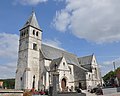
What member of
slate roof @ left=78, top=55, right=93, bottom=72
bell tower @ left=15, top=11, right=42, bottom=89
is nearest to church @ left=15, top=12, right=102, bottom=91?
bell tower @ left=15, top=11, right=42, bottom=89

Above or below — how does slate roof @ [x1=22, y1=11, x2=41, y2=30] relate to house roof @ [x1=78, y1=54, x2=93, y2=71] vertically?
above

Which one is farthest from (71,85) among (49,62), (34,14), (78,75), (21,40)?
(34,14)

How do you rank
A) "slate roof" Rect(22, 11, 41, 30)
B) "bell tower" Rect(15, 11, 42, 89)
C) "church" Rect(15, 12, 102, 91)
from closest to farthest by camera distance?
"bell tower" Rect(15, 11, 42, 89) → "church" Rect(15, 12, 102, 91) → "slate roof" Rect(22, 11, 41, 30)

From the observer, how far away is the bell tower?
3728cm

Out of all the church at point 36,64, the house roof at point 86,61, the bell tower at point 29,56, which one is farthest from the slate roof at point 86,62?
the bell tower at point 29,56

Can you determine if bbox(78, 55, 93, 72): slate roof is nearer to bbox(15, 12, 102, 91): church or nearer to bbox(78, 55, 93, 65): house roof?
bbox(78, 55, 93, 65): house roof

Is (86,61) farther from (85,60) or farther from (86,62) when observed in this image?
(85,60)

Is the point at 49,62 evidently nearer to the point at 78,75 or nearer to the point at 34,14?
the point at 78,75

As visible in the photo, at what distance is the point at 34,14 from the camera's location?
4491 cm

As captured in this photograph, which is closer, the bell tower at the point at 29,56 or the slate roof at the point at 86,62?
the bell tower at the point at 29,56

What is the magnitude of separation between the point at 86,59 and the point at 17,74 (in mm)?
24832

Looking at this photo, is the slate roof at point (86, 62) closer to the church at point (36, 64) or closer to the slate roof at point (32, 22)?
the church at point (36, 64)

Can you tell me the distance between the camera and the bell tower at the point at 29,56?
122 feet

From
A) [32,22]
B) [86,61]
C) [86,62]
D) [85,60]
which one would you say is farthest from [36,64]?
[85,60]
